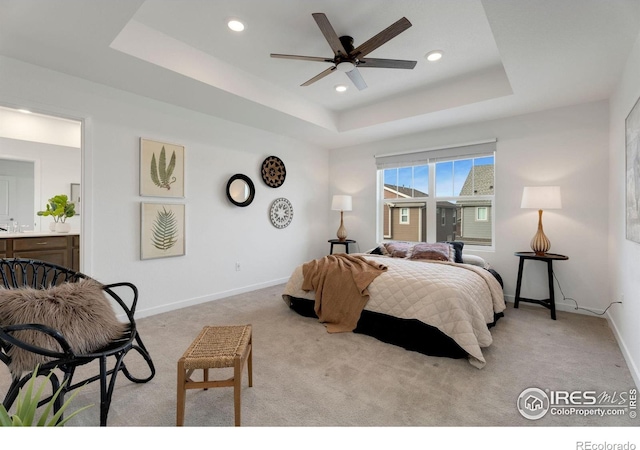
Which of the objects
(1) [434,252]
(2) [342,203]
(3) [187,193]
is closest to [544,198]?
(1) [434,252]

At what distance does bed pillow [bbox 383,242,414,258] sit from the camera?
399 centimetres

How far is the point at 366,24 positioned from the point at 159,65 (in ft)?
5.91

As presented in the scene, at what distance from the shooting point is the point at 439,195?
14.7 feet

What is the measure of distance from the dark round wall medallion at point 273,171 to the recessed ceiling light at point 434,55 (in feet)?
8.28

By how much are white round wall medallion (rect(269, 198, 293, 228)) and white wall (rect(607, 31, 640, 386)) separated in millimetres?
3905

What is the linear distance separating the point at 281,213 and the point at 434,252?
238 cm

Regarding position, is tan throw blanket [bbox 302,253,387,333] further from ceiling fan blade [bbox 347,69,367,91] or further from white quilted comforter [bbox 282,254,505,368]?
ceiling fan blade [bbox 347,69,367,91]

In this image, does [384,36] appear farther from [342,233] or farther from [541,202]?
[342,233]

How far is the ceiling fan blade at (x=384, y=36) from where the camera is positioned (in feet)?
6.32

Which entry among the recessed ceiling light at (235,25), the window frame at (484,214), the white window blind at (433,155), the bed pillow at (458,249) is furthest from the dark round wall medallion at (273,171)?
the window frame at (484,214)

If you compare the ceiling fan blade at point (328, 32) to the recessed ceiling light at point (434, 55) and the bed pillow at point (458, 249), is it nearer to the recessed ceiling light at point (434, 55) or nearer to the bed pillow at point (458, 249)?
the recessed ceiling light at point (434, 55)

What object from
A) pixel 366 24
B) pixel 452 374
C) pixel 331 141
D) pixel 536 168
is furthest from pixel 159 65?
pixel 536 168

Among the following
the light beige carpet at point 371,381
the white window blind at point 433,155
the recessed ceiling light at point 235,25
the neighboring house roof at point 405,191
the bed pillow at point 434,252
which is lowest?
the light beige carpet at point 371,381
